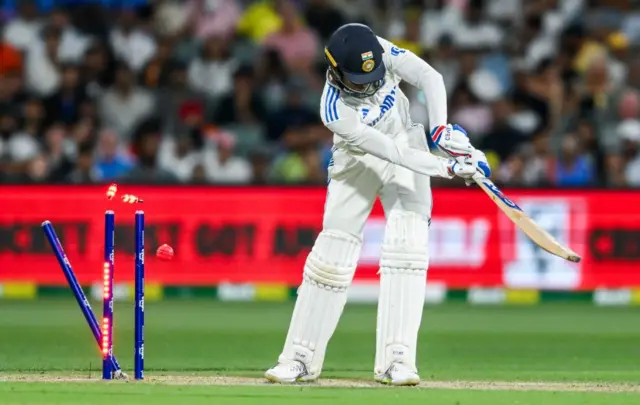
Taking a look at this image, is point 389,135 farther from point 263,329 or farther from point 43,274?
point 43,274

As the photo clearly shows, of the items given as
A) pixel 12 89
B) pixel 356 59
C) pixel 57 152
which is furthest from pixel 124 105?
pixel 356 59

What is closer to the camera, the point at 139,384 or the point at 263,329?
the point at 139,384

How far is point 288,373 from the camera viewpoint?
7273 mm

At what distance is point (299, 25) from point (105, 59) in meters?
2.07

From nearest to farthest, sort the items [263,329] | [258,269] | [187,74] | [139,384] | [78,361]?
[139,384] → [78,361] → [263,329] → [258,269] → [187,74]

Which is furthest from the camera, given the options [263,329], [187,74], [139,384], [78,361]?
[187,74]

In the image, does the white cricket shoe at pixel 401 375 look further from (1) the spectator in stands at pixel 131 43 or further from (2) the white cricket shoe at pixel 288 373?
(1) the spectator in stands at pixel 131 43

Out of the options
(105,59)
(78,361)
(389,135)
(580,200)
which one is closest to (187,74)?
(105,59)

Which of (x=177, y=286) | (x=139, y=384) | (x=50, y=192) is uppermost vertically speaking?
(x=50, y=192)

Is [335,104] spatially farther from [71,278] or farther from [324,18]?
[324,18]

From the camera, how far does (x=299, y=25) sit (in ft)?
50.1

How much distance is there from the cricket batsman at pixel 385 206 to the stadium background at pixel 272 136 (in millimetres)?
5416

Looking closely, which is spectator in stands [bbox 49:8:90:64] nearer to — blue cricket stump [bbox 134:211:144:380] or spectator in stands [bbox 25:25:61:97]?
spectator in stands [bbox 25:25:61:97]

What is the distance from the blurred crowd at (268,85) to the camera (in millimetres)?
13812
